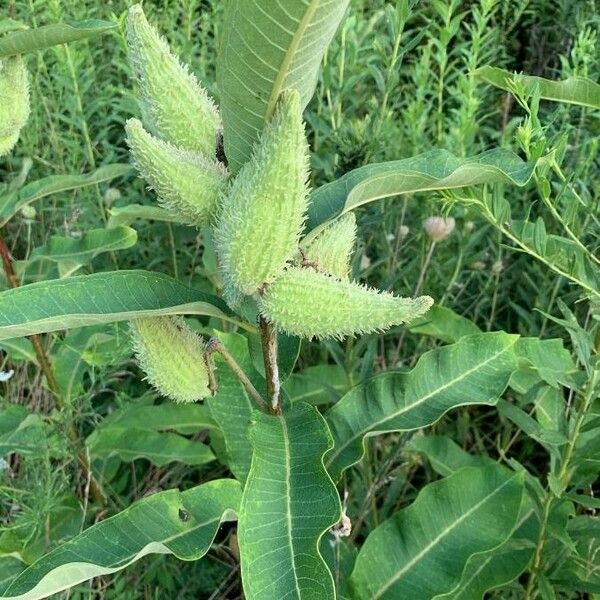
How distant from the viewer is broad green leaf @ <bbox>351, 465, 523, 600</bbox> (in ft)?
5.73

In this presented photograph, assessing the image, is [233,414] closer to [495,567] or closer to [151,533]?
[151,533]

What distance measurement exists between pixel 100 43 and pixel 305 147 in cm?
326

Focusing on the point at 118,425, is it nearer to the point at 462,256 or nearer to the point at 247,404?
the point at 247,404

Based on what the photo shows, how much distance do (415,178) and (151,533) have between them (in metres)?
0.81

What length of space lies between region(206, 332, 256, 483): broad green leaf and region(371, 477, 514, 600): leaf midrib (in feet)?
1.36

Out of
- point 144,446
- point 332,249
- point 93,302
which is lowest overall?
point 144,446

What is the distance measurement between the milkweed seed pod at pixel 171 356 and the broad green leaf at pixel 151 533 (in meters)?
0.23

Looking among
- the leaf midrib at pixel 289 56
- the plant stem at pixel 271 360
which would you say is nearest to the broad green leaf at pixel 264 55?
the leaf midrib at pixel 289 56

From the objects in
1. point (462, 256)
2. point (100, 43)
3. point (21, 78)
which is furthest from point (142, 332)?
point (100, 43)

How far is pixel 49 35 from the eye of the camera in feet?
5.35

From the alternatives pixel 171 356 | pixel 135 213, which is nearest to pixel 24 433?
pixel 135 213

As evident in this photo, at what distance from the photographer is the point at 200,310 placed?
129 cm

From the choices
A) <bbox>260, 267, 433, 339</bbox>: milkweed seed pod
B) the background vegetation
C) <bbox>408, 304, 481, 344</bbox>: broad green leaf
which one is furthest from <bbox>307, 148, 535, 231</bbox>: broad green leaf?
<bbox>408, 304, 481, 344</bbox>: broad green leaf

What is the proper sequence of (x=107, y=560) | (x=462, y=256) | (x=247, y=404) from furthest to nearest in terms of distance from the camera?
1. (x=462, y=256)
2. (x=247, y=404)
3. (x=107, y=560)
